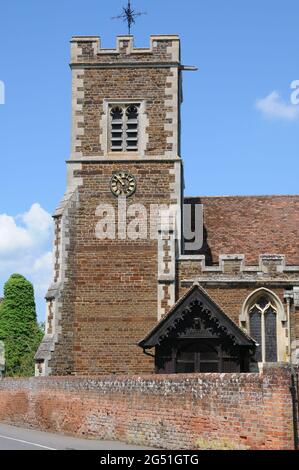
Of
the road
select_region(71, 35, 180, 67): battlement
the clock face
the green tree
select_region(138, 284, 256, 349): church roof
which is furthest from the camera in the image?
the green tree

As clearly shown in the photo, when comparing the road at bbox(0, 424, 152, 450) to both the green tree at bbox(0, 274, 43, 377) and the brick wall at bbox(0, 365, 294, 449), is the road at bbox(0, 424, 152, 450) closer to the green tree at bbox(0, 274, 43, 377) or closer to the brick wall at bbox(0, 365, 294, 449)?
the brick wall at bbox(0, 365, 294, 449)

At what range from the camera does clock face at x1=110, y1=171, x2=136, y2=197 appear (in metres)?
26.9

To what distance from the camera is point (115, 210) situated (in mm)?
26781

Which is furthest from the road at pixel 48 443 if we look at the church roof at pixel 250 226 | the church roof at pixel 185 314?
the church roof at pixel 250 226

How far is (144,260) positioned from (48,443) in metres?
9.80

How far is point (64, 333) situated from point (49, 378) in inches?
118

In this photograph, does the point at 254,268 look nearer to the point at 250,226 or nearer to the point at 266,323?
the point at 266,323

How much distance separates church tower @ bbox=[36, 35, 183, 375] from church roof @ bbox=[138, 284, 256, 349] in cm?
145

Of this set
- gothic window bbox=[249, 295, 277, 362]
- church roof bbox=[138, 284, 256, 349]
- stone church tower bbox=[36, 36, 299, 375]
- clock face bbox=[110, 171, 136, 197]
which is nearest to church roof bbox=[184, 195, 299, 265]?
stone church tower bbox=[36, 36, 299, 375]

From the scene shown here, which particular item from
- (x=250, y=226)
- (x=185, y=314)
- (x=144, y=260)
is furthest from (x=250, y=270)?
(x=250, y=226)

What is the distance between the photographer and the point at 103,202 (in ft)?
88.1

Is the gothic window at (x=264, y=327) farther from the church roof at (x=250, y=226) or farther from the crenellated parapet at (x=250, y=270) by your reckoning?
the church roof at (x=250, y=226)
